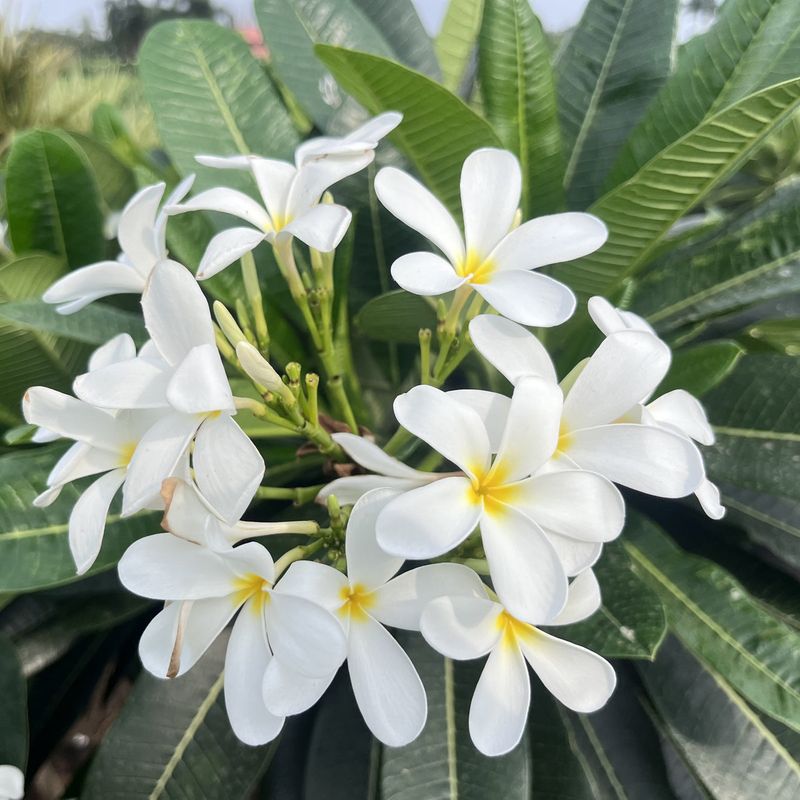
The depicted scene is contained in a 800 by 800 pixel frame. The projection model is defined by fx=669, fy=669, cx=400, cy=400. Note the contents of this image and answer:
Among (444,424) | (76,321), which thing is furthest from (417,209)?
(76,321)

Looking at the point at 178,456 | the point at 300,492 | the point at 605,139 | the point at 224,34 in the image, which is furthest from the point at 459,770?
the point at 224,34

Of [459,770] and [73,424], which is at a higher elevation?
[73,424]

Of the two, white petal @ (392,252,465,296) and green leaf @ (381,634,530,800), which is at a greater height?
white petal @ (392,252,465,296)

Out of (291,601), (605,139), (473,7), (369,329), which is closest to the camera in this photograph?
(291,601)

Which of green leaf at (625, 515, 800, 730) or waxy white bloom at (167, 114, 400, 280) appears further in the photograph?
green leaf at (625, 515, 800, 730)

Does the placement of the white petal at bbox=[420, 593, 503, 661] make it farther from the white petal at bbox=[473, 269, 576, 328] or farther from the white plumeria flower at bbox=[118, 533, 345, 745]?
the white petal at bbox=[473, 269, 576, 328]

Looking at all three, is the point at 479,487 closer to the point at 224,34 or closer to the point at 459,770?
the point at 459,770

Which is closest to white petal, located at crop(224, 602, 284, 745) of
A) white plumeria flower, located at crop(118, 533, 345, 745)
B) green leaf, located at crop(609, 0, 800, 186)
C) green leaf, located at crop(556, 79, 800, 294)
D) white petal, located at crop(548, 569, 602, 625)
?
white plumeria flower, located at crop(118, 533, 345, 745)
